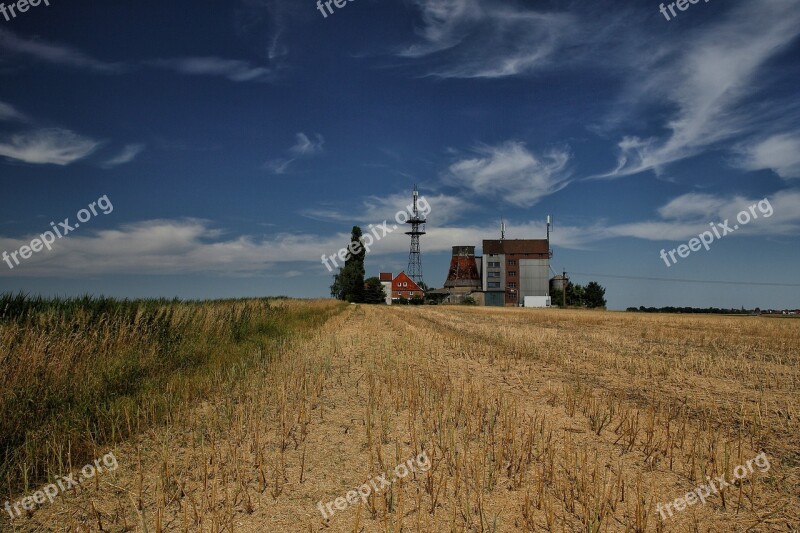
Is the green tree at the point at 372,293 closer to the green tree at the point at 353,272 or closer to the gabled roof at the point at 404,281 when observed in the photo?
the green tree at the point at 353,272

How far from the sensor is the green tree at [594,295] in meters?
97.6

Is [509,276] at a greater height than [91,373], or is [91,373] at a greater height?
[509,276]

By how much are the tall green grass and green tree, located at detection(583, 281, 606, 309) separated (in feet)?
312

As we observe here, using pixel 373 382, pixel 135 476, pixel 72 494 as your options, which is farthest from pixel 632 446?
pixel 72 494

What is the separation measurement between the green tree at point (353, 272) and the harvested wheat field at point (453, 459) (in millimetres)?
71975

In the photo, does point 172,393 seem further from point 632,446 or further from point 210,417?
point 632,446

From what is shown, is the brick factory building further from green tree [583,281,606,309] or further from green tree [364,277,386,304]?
green tree [364,277,386,304]

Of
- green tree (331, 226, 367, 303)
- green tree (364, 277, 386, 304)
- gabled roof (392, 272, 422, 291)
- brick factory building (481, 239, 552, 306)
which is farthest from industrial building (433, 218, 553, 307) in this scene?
green tree (331, 226, 367, 303)

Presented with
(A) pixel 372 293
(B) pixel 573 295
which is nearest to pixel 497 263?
(B) pixel 573 295

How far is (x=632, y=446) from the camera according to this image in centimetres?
652

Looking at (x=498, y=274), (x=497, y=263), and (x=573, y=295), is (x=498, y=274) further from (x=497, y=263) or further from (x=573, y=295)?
(x=573, y=295)

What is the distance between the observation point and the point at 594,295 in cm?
9844

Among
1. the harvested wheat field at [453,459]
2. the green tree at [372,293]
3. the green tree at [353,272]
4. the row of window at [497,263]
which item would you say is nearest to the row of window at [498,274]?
the row of window at [497,263]

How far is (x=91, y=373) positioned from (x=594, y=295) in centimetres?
10194
